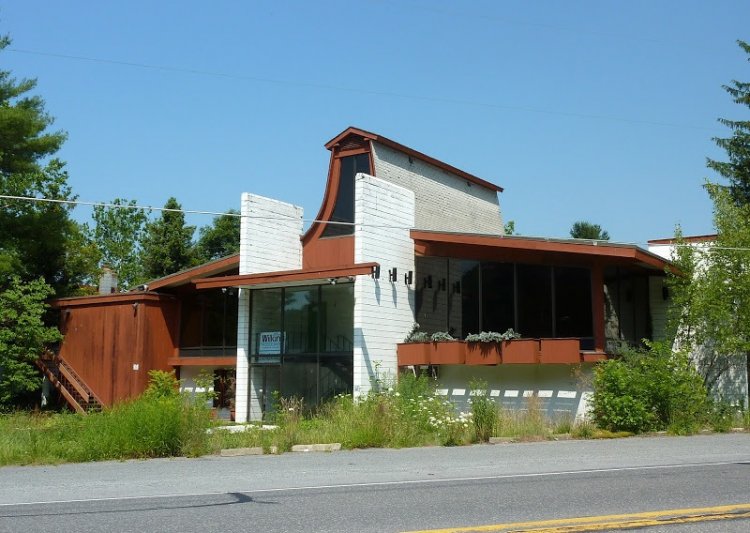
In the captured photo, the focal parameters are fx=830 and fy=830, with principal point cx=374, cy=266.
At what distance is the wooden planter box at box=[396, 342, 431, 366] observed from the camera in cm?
2380

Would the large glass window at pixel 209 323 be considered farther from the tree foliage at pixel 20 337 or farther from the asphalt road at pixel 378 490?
the asphalt road at pixel 378 490

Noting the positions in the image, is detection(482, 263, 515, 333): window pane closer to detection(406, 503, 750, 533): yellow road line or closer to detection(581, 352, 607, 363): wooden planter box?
detection(581, 352, 607, 363): wooden planter box

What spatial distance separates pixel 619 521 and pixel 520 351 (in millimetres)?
14729

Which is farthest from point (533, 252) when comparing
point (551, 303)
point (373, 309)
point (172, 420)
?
point (172, 420)

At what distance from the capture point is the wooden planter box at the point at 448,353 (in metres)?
23.1

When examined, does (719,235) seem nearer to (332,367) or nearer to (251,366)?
(332,367)

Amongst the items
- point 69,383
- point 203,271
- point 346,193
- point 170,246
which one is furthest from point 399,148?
point 170,246

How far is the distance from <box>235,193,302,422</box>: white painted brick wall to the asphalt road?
1132cm

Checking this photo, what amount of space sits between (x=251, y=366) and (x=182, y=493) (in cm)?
1640

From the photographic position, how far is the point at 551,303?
23.5m

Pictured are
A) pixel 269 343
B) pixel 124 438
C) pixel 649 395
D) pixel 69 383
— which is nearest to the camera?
pixel 124 438

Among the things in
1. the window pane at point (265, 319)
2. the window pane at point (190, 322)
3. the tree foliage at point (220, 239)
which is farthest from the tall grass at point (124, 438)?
the tree foliage at point (220, 239)

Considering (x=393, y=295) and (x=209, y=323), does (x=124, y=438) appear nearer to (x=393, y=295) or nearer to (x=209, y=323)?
(x=393, y=295)

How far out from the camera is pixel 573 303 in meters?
23.1
